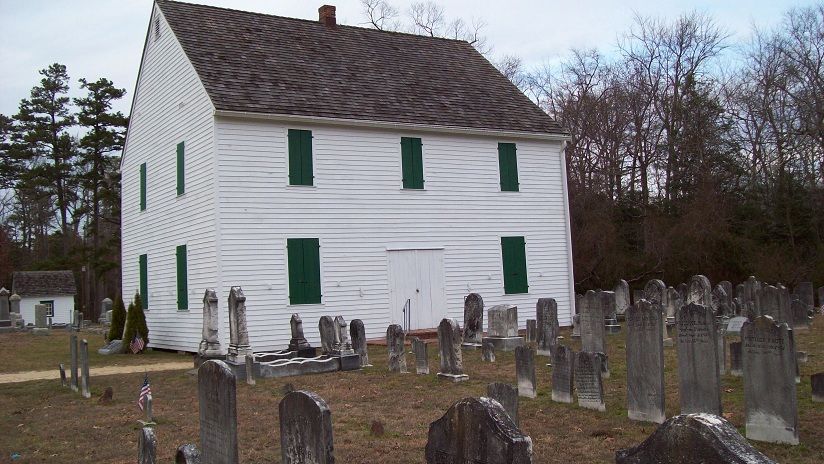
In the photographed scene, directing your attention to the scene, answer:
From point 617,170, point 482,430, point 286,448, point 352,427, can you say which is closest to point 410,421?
point 352,427

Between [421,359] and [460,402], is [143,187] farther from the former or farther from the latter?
[460,402]

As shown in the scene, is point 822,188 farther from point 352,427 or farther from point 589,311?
point 352,427

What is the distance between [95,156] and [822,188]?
36.6 m

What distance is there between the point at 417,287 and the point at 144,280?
27.3 feet

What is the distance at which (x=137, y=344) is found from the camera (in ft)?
64.0

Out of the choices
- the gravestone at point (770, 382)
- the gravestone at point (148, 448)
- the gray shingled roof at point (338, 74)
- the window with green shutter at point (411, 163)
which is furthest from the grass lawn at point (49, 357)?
the gravestone at point (770, 382)

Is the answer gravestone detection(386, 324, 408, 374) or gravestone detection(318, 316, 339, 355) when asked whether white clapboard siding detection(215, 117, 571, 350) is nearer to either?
gravestone detection(318, 316, 339, 355)

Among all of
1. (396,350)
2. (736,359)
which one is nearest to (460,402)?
(736,359)

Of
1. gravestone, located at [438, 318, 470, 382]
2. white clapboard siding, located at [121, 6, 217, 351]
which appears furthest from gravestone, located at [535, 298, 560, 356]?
white clapboard siding, located at [121, 6, 217, 351]

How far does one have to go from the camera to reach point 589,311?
559 inches

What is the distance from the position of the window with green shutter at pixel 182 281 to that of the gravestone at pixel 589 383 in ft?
42.2

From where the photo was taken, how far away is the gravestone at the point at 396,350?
14633 millimetres

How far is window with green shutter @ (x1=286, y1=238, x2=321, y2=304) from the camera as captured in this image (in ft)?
63.6

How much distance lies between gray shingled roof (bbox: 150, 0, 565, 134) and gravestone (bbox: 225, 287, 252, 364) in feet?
18.0
